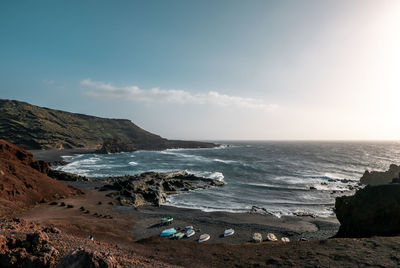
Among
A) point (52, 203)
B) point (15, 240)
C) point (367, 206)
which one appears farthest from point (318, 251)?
point (52, 203)

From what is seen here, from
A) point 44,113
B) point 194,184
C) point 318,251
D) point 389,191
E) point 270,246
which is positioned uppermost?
point 44,113

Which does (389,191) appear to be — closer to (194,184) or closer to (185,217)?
(185,217)

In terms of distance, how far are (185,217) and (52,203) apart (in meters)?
18.4

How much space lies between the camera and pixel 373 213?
16.9 meters

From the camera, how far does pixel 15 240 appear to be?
9.52 metres

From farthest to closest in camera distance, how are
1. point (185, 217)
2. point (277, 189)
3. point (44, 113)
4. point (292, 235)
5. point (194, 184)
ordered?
point (44, 113) < point (194, 184) < point (277, 189) < point (185, 217) < point (292, 235)

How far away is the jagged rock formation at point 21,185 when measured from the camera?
24.9m

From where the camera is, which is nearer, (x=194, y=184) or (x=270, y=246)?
(x=270, y=246)

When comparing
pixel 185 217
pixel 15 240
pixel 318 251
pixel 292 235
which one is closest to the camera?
pixel 15 240

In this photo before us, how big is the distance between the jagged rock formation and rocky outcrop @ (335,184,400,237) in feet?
109

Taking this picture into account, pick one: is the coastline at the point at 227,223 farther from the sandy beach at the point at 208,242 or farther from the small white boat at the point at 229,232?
the small white boat at the point at 229,232

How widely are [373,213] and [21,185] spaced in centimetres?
4001

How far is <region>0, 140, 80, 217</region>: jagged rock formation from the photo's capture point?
2494cm

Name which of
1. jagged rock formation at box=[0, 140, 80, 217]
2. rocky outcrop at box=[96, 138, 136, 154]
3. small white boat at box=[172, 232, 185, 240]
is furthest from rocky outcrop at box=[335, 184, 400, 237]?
rocky outcrop at box=[96, 138, 136, 154]
